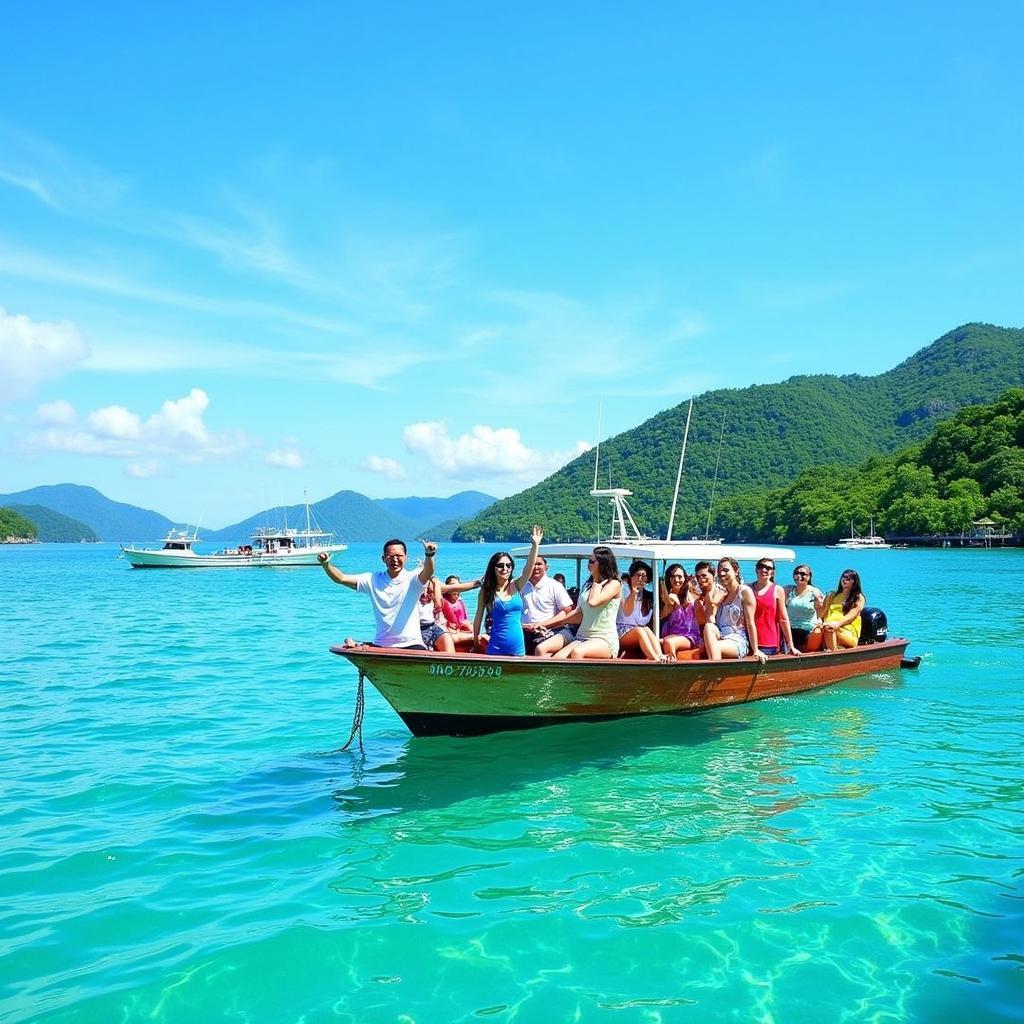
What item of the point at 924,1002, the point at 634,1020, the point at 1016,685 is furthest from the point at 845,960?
the point at 1016,685

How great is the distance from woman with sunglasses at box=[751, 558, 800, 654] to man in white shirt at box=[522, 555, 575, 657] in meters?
3.44

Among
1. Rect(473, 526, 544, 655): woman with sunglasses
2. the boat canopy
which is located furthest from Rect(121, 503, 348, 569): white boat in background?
Rect(473, 526, 544, 655): woman with sunglasses

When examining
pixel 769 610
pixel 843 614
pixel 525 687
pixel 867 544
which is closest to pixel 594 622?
pixel 525 687

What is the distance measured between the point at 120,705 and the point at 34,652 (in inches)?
348

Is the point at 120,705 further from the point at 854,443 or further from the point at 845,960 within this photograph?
the point at 854,443

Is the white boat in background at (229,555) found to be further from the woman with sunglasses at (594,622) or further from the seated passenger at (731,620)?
the woman with sunglasses at (594,622)

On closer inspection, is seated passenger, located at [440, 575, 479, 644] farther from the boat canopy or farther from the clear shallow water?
the clear shallow water

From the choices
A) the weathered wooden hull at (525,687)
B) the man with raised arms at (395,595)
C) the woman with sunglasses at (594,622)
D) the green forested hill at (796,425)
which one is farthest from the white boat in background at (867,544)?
the man with raised arms at (395,595)

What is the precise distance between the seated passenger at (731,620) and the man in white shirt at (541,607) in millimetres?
2220

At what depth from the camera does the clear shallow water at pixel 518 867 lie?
18.5 ft

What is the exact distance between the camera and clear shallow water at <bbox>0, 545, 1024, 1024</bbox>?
565 cm

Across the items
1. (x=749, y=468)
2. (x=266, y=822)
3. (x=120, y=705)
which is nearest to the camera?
(x=266, y=822)

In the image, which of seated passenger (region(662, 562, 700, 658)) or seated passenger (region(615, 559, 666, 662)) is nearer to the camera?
seated passenger (region(615, 559, 666, 662))

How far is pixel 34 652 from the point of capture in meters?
22.5
